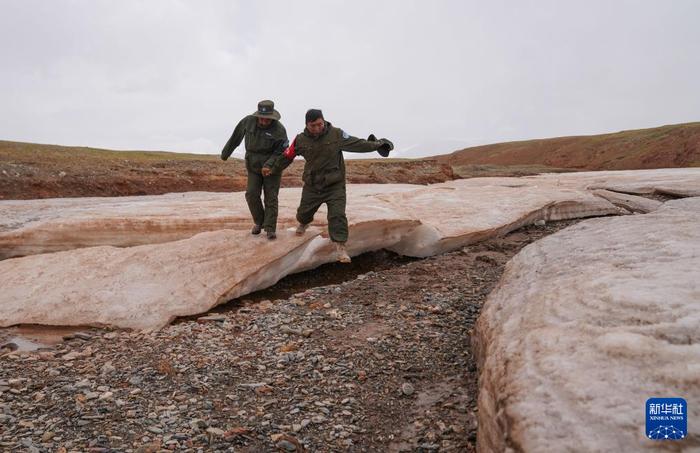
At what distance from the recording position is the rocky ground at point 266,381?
4.15m

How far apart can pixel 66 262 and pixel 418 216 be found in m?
6.44

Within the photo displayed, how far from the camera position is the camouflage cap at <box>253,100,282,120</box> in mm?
7531

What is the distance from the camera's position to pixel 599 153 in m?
53.4

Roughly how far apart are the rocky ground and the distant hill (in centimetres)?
2965

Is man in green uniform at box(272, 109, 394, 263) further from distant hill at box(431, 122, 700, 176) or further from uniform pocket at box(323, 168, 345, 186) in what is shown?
distant hill at box(431, 122, 700, 176)

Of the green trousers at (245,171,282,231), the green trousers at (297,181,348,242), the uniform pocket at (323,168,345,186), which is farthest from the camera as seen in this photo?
the green trousers at (245,171,282,231)

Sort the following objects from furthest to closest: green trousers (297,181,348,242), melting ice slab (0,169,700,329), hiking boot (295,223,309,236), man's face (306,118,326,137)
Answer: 1. hiking boot (295,223,309,236)
2. green trousers (297,181,348,242)
3. man's face (306,118,326,137)
4. melting ice slab (0,169,700,329)

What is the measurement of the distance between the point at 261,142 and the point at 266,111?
48cm

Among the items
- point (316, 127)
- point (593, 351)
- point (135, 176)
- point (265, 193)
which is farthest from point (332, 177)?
point (135, 176)

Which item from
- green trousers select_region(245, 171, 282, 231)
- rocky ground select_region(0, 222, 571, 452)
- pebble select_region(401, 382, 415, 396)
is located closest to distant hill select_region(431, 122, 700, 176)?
green trousers select_region(245, 171, 282, 231)

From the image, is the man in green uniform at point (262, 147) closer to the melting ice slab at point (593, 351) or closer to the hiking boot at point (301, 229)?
the hiking boot at point (301, 229)

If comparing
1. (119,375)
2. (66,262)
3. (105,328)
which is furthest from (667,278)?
(66,262)

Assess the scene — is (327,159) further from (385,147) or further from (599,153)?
(599,153)

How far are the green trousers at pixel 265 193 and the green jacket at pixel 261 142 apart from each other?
0.18 m
